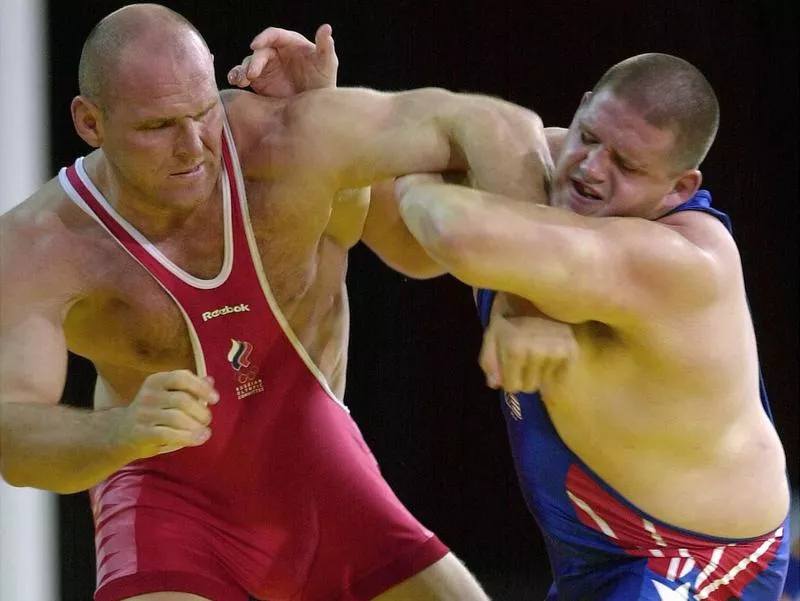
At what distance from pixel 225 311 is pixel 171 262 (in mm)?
119

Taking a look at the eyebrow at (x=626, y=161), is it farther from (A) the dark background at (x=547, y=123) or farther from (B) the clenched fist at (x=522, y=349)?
(A) the dark background at (x=547, y=123)

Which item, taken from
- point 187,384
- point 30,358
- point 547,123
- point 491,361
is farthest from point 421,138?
point 547,123

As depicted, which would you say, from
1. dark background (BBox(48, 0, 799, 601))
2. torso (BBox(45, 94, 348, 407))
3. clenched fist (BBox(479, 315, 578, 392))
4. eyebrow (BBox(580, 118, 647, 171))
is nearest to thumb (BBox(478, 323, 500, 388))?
clenched fist (BBox(479, 315, 578, 392))

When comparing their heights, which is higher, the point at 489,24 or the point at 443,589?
the point at 489,24

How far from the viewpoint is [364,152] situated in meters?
2.03

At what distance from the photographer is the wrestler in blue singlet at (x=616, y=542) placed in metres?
1.94

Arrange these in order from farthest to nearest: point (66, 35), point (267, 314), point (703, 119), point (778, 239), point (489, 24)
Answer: point (778, 239), point (489, 24), point (66, 35), point (267, 314), point (703, 119)

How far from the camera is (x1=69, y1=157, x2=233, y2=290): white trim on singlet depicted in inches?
80.9

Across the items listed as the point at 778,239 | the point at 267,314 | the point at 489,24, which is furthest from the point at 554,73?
the point at 267,314

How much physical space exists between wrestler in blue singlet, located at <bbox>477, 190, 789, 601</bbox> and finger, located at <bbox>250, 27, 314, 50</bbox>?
20.1 inches

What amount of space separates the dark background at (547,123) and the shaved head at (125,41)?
1063mm

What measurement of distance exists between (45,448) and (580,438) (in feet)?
2.60

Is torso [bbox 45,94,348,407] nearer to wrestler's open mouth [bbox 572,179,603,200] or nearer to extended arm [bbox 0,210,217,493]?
A: extended arm [bbox 0,210,217,493]

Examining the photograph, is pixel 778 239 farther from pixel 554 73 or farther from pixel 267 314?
pixel 267 314
